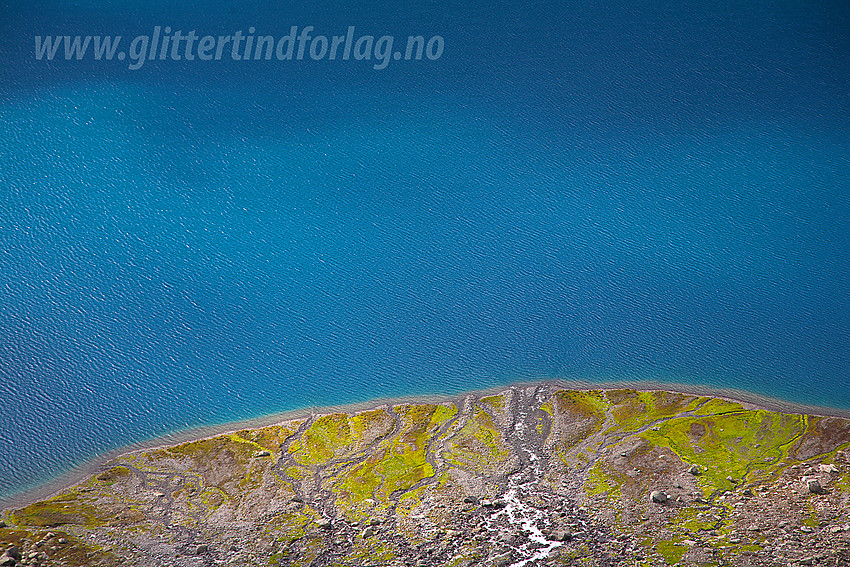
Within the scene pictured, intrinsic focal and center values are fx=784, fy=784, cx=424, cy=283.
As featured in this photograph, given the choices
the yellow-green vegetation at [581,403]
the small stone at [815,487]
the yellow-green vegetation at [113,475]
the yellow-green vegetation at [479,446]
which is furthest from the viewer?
the yellow-green vegetation at [581,403]

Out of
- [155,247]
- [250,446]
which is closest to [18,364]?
[155,247]

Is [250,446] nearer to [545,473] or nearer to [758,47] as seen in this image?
[545,473]

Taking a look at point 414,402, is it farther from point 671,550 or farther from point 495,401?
point 671,550

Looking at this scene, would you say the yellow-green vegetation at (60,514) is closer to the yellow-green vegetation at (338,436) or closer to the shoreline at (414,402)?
the shoreline at (414,402)

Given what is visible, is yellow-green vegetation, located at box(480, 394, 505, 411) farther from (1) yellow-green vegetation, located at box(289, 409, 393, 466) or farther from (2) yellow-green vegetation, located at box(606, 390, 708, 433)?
(2) yellow-green vegetation, located at box(606, 390, 708, 433)

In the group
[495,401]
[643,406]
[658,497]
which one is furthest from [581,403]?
[658,497]

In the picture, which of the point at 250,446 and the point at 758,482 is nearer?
the point at 758,482

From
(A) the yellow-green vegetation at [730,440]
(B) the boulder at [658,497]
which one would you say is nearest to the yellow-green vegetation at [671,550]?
(B) the boulder at [658,497]

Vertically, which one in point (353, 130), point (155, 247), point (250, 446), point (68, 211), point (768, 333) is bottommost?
point (250, 446)
